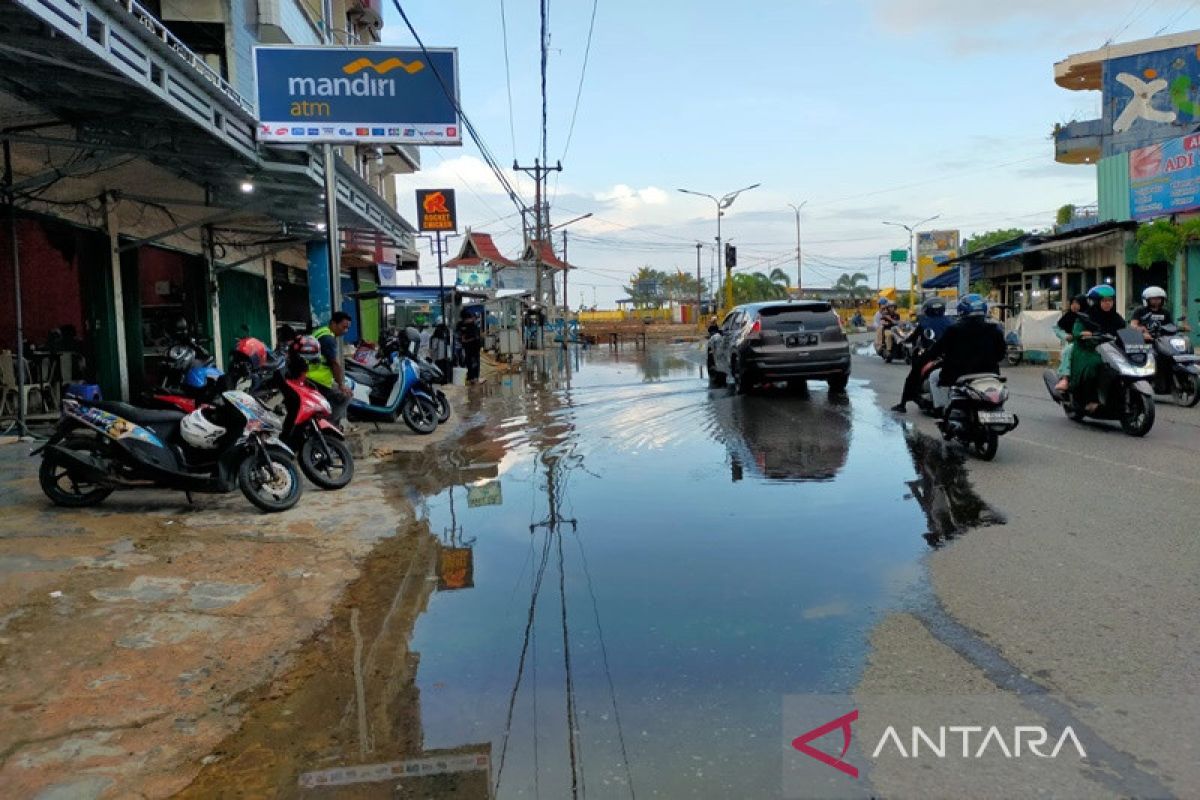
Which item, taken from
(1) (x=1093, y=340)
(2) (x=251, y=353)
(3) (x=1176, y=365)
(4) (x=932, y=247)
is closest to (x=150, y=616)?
(2) (x=251, y=353)

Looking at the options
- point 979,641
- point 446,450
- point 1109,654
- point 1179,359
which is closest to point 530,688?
point 979,641

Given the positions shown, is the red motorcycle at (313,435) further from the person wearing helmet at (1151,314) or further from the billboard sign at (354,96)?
the person wearing helmet at (1151,314)

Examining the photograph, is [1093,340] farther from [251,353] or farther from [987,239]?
[987,239]

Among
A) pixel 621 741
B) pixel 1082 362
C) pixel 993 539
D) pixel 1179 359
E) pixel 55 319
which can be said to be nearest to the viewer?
pixel 621 741

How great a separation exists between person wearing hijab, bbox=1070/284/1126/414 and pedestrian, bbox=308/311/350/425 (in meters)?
8.68

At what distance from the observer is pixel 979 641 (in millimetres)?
4219

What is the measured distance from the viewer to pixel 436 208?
32.2 m

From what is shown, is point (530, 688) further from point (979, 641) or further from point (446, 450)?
point (446, 450)

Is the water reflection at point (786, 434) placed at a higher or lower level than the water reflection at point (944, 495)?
higher

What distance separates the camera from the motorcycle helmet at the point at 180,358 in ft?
29.1

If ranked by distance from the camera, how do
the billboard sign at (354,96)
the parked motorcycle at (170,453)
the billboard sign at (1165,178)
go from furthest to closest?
1. the billboard sign at (1165,178)
2. the billboard sign at (354,96)
3. the parked motorcycle at (170,453)

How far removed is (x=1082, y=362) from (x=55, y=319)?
1419 centimetres

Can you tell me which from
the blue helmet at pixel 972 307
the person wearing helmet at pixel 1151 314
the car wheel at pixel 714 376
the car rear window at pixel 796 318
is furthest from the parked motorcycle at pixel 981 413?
the car wheel at pixel 714 376

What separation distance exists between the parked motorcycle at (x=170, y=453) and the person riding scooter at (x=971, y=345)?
662 centimetres
